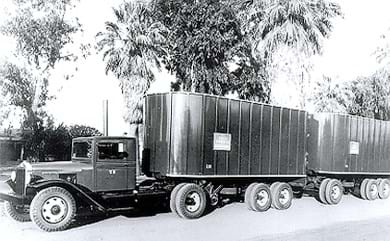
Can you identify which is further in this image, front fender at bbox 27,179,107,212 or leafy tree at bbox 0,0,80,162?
leafy tree at bbox 0,0,80,162

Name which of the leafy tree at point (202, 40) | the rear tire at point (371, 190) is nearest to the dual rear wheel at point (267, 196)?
the rear tire at point (371, 190)

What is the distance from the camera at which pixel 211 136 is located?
38.0ft

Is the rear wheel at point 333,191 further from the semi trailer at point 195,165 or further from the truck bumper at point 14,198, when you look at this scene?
the truck bumper at point 14,198

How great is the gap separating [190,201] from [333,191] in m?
5.81

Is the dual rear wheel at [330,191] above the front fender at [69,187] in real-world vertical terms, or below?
below

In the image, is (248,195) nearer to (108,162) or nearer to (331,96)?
(108,162)

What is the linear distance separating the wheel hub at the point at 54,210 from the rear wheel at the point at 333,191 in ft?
28.2

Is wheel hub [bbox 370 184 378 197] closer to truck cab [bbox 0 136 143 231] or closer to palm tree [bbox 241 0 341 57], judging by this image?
palm tree [bbox 241 0 341 57]

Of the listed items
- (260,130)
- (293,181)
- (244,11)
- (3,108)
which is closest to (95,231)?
(260,130)

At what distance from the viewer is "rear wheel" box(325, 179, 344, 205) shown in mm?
14587

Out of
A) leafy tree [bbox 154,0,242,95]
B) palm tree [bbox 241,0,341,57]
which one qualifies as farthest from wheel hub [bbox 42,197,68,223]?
palm tree [bbox 241,0,341,57]

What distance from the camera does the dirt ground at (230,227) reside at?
8.91 meters

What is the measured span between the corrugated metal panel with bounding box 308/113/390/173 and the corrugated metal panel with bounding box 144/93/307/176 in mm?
1853

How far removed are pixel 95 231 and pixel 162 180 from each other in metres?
2.82
